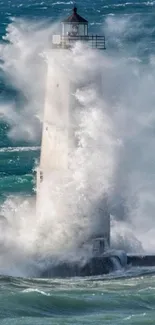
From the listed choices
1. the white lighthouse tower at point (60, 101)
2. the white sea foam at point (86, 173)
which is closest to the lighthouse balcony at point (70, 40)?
the white lighthouse tower at point (60, 101)

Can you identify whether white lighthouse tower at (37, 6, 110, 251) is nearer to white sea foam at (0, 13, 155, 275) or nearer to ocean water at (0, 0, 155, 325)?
white sea foam at (0, 13, 155, 275)

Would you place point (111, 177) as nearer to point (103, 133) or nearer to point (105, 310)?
point (103, 133)

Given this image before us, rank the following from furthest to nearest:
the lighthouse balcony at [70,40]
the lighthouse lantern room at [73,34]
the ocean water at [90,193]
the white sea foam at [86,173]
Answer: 1. the lighthouse balcony at [70,40]
2. the lighthouse lantern room at [73,34]
3. the white sea foam at [86,173]
4. the ocean water at [90,193]

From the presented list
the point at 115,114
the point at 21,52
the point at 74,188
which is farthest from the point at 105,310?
the point at 21,52

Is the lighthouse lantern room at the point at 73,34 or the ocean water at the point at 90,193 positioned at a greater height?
the lighthouse lantern room at the point at 73,34

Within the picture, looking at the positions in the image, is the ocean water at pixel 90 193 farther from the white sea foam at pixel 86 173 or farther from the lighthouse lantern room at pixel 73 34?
the lighthouse lantern room at pixel 73 34

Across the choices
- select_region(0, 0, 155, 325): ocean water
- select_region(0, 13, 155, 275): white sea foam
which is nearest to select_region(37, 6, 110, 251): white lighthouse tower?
select_region(0, 13, 155, 275): white sea foam

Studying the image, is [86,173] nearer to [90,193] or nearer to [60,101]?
[90,193]

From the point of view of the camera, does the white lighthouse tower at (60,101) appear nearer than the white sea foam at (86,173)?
No
